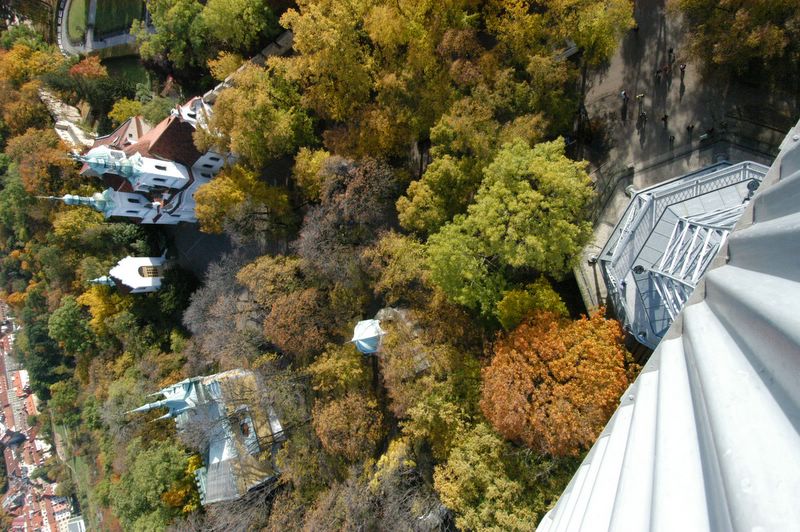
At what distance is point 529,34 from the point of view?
2497 cm

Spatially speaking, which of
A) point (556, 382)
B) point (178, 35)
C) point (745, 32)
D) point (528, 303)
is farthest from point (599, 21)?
point (178, 35)

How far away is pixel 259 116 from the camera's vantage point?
3003 cm

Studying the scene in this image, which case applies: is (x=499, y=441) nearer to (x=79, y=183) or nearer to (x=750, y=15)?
(x=750, y=15)

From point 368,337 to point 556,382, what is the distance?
11725mm

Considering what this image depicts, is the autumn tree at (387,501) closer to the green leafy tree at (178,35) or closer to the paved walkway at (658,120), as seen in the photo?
the paved walkway at (658,120)

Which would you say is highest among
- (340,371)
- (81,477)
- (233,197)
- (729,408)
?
(233,197)

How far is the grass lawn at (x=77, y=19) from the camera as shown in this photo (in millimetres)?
53562

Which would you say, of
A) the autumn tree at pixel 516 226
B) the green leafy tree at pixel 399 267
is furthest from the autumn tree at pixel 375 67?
the autumn tree at pixel 516 226

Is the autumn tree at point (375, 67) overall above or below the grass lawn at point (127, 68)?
below

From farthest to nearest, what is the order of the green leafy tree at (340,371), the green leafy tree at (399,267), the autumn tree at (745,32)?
the green leafy tree at (340,371)
the green leafy tree at (399,267)
the autumn tree at (745,32)

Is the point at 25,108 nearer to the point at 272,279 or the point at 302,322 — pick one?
the point at 272,279

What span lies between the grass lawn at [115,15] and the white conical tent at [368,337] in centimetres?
4605

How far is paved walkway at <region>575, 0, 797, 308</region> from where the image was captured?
2461 cm

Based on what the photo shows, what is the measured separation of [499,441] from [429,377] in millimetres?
5114
